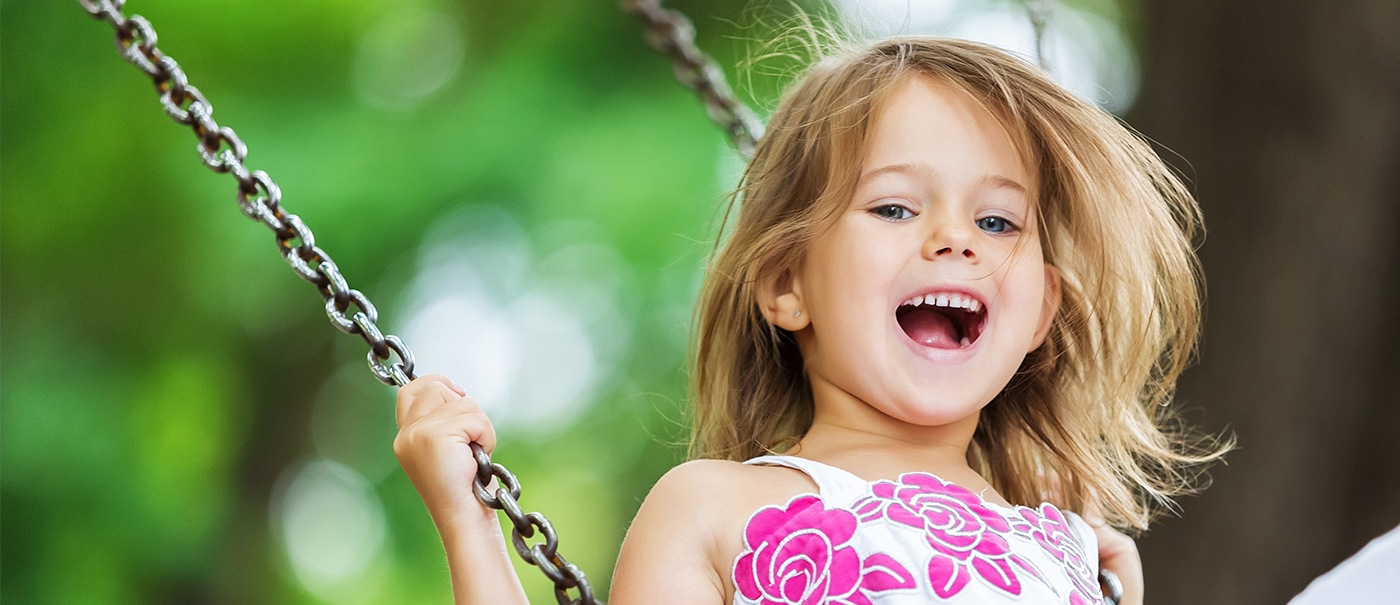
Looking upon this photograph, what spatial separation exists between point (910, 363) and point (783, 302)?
159 millimetres

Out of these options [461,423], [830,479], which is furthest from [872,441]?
[461,423]

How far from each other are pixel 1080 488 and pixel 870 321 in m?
0.40

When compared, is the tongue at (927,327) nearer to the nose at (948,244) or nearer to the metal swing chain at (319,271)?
the nose at (948,244)

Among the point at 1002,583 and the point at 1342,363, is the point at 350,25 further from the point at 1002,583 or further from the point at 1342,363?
the point at 1002,583

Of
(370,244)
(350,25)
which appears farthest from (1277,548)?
(350,25)

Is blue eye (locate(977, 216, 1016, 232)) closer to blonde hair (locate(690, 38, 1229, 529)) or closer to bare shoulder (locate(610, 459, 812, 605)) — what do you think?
blonde hair (locate(690, 38, 1229, 529))

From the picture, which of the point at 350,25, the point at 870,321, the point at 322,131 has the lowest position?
the point at 870,321

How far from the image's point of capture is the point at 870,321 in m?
1.23

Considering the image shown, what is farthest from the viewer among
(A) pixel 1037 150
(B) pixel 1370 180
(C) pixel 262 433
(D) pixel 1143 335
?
(C) pixel 262 433

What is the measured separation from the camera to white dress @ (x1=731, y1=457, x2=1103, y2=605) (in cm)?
113

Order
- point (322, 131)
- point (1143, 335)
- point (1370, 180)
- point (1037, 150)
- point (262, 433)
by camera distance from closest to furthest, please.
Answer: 1. point (1037, 150)
2. point (1143, 335)
3. point (1370, 180)
4. point (322, 131)
5. point (262, 433)

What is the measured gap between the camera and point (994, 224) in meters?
1.29

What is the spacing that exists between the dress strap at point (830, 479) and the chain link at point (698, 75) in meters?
0.58

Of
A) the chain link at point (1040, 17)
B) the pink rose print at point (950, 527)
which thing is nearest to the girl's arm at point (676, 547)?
the pink rose print at point (950, 527)
